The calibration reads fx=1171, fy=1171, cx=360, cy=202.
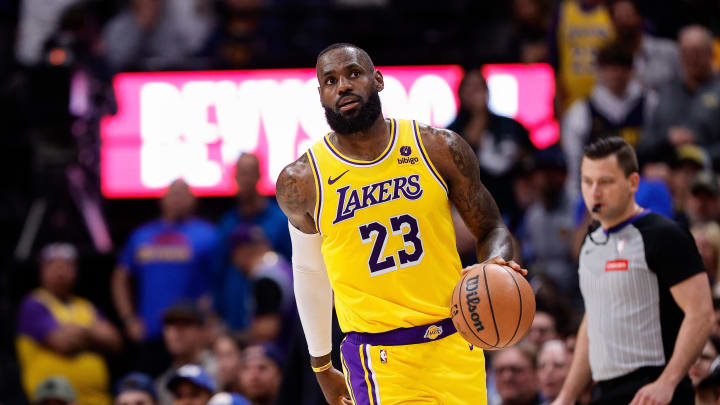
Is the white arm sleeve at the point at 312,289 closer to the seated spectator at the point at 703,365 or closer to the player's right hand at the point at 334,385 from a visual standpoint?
the player's right hand at the point at 334,385

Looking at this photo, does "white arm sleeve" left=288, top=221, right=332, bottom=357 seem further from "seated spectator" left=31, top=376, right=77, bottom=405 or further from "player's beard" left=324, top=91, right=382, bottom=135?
"seated spectator" left=31, top=376, right=77, bottom=405

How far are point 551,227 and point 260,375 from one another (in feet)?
10.0

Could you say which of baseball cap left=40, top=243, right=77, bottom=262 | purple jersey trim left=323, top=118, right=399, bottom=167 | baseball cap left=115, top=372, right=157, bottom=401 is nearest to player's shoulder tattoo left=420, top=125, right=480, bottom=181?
purple jersey trim left=323, top=118, right=399, bottom=167

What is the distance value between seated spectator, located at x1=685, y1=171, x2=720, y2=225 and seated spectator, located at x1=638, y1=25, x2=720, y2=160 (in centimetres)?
145

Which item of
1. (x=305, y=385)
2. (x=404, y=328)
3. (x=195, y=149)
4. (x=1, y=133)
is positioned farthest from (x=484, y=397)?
(x=1, y=133)

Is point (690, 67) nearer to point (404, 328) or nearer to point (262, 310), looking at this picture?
point (262, 310)

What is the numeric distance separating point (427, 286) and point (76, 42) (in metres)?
7.63

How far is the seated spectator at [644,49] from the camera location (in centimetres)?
1124

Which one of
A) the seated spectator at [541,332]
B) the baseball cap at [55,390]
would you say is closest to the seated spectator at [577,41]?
the seated spectator at [541,332]

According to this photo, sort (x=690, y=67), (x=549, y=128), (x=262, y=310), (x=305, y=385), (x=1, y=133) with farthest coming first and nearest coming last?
1. (x=1, y=133)
2. (x=549, y=128)
3. (x=690, y=67)
4. (x=262, y=310)
5. (x=305, y=385)

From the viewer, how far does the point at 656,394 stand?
5680 millimetres

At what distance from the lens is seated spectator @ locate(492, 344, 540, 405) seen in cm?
802

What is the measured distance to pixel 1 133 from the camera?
1316cm

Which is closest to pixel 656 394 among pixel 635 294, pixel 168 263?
pixel 635 294
